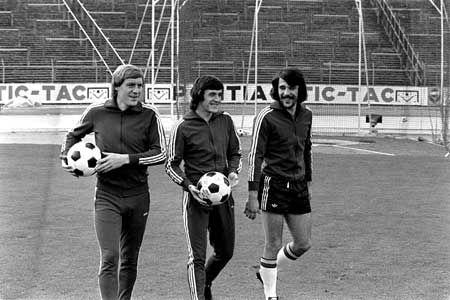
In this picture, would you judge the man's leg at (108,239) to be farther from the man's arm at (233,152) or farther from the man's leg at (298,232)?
the man's leg at (298,232)

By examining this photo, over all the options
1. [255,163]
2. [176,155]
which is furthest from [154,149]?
[255,163]

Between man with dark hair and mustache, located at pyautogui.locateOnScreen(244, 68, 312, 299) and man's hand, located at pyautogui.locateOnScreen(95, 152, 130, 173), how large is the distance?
3.39ft

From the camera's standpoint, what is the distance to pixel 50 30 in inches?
1300

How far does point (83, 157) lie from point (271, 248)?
1603 mm

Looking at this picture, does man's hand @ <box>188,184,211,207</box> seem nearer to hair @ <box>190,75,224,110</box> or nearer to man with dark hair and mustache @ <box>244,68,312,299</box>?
man with dark hair and mustache @ <box>244,68,312,299</box>

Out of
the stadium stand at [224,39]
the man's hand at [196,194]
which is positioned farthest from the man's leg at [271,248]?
the stadium stand at [224,39]

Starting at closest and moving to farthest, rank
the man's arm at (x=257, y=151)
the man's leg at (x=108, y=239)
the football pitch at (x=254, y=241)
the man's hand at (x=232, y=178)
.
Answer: the man's leg at (x=108, y=239) < the man's hand at (x=232, y=178) < the man's arm at (x=257, y=151) < the football pitch at (x=254, y=241)

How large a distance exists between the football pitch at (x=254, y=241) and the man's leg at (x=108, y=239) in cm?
112

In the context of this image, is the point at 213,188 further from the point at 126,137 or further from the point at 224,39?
the point at 224,39

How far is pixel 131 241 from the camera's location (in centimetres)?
591

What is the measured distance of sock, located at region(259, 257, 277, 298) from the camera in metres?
6.42

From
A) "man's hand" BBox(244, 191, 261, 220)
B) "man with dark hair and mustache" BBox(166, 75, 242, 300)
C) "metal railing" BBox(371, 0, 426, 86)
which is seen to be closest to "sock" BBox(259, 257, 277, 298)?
"man with dark hair and mustache" BBox(166, 75, 242, 300)

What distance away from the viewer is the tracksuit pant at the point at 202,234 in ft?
19.5

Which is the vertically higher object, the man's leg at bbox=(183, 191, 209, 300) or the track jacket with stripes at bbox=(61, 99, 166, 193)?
the track jacket with stripes at bbox=(61, 99, 166, 193)
